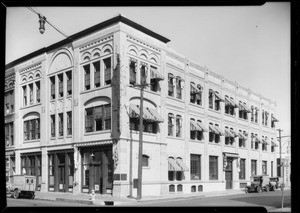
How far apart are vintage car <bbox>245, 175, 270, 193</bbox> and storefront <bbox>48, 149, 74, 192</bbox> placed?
239 inches

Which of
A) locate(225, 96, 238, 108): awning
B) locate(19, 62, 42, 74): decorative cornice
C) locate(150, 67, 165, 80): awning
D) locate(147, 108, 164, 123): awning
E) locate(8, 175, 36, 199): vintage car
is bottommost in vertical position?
locate(8, 175, 36, 199): vintage car

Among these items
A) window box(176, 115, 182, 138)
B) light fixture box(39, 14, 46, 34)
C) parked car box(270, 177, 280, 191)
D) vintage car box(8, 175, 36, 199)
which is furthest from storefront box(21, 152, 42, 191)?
parked car box(270, 177, 280, 191)

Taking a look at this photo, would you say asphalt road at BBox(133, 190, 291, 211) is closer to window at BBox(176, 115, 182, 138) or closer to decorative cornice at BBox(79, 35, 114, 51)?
window at BBox(176, 115, 182, 138)

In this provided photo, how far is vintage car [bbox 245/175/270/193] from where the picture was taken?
428 inches

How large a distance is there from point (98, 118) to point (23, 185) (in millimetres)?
3432

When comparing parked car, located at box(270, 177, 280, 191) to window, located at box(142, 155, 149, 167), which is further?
window, located at box(142, 155, 149, 167)

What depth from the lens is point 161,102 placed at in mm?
11789

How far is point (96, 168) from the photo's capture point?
12055 millimetres

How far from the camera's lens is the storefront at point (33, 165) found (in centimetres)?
1206

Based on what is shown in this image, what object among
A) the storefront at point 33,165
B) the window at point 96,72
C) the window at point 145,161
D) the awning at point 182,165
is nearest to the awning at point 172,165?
the awning at point 182,165
